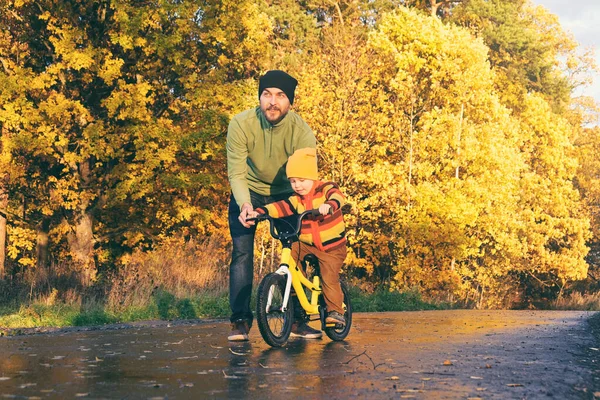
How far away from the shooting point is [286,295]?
862cm

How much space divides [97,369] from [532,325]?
6.72 m

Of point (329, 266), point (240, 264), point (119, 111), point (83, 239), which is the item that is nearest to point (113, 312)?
point (240, 264)

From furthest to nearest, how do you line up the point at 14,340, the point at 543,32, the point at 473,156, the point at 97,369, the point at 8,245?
the point at 543,32 → the point at 473,156 → the point at 8,245 → the point at 14,340 → the point at 97,369

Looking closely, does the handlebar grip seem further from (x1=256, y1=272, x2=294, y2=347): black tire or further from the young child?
(x1=256, y1=272, x2=294, y2=347): black tire

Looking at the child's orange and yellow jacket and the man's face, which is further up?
the man's face

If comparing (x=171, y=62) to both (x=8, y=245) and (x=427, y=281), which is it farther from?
(x=427, y=281)

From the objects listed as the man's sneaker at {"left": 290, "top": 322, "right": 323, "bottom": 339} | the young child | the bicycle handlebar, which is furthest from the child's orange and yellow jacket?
the man's sneaker at {"left": 290, "top": 322, "right": 323, "bottom": 339}

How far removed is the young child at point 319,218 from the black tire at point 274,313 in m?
0.51

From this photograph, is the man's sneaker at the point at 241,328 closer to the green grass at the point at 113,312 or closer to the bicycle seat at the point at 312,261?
the bicycle seat at the point at 312,261

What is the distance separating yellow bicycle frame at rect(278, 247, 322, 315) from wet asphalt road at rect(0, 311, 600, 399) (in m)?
0.34

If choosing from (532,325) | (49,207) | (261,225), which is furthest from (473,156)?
(532,325)

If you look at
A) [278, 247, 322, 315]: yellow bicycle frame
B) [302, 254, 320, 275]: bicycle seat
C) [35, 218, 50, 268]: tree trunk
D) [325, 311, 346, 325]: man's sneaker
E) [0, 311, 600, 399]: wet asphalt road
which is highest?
[35, 218, 50, 268]: tree trunk

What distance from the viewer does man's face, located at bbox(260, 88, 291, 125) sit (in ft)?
28.9

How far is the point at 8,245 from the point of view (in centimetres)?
3412
